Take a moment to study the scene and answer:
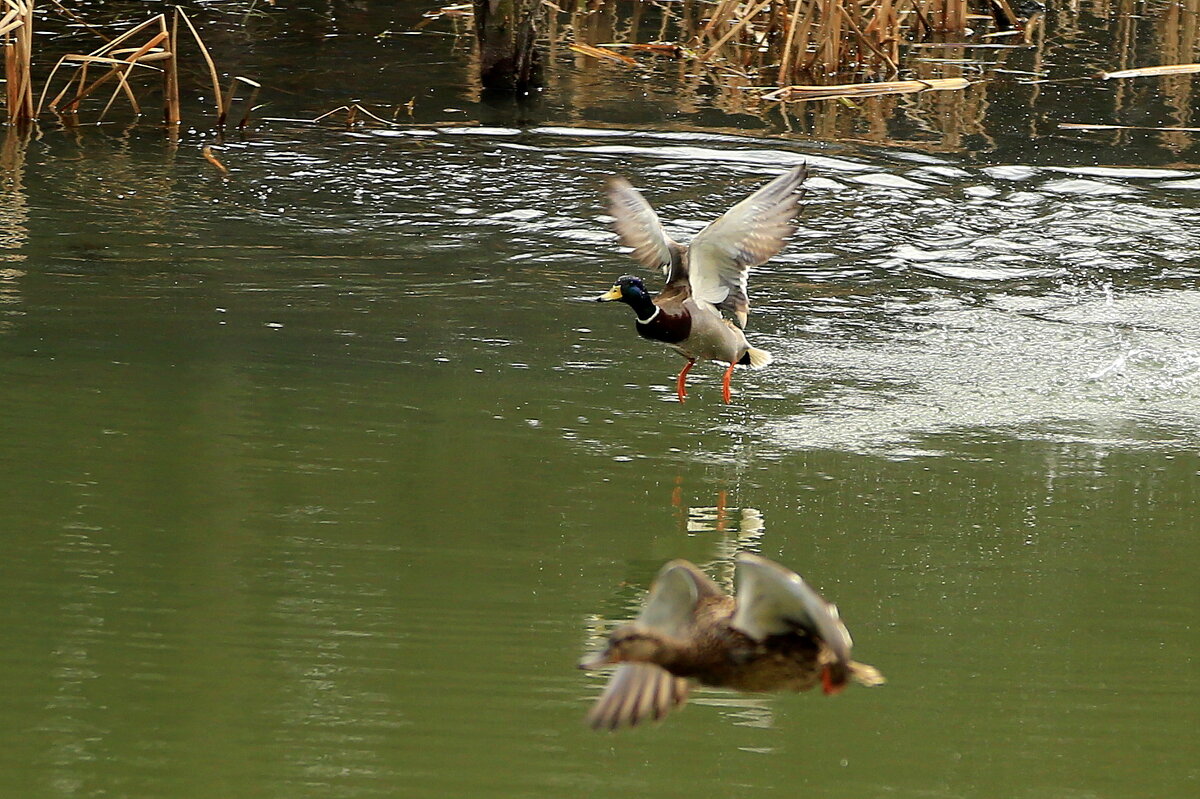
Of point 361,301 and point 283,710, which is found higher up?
point 361,301

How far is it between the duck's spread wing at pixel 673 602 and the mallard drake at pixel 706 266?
3.18 m

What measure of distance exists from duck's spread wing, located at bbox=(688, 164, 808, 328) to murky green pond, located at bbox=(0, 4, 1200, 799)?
1.43ft

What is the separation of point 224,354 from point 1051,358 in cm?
358

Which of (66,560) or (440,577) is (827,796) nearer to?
(440,577)

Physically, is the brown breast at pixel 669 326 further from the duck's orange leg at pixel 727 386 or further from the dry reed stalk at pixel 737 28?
the dry reed stalk at pixel 737 28

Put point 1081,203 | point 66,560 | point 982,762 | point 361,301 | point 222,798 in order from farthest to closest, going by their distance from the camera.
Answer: point 1081,203, point 361,301, point 66,560, point 982,762, point 222,798

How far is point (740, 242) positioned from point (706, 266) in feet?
0.81

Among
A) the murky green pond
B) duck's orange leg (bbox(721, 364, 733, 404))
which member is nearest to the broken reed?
the murky green pond

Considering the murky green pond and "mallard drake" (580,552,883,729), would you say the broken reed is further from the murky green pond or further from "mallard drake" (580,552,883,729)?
"mallard drake" (580,552,883,729)

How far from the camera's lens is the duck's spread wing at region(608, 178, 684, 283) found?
21.7ft

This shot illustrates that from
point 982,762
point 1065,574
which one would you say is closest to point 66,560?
point 982,762

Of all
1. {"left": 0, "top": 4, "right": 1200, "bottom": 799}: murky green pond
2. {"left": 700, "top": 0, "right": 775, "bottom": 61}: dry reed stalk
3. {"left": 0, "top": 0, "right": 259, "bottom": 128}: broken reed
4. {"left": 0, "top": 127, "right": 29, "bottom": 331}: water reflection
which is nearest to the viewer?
{"left": 0, "top": 4, "right": 1200, "bottom": 799}: murky green pond

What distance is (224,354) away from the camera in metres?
7.14

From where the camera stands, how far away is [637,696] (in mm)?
3404
